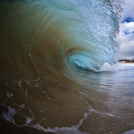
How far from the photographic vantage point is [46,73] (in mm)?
2928

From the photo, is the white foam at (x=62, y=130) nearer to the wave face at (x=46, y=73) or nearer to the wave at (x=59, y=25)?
the wave face at (x=46, y=73)

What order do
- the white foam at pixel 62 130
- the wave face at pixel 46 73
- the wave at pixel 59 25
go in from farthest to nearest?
the wave at pixel 59 25
the wave face at pixel 46 73
the white foam at pixel 62 130

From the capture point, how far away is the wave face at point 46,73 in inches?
59.1

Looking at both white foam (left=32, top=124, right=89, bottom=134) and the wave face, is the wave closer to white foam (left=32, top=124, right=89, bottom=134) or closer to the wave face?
the wave face

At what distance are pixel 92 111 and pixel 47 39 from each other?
298cm

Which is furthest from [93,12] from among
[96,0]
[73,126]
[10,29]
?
[73,126]

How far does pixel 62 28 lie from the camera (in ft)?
15.8

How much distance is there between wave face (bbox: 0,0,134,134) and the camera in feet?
4.92

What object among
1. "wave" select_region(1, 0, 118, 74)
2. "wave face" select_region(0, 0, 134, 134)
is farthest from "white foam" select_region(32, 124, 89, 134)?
"wave" select_region(1, 0, 118, 74)

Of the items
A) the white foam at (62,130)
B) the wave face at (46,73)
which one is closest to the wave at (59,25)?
the wave face at (46,73)

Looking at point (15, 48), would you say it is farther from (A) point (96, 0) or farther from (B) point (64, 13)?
(A) point (96, 0)

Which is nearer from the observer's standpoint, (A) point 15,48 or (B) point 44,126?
(B) point 44,126

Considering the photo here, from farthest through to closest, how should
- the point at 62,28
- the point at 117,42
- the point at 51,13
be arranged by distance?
the point at 117,42 → the point at 62,28 → the point at 51,13

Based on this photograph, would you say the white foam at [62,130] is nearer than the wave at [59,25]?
Yes
